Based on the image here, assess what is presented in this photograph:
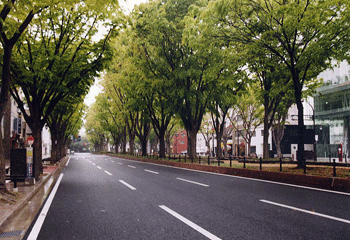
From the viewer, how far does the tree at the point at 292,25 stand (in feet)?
38.8

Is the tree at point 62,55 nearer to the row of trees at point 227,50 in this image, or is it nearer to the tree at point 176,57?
the row of trees at point 227,50

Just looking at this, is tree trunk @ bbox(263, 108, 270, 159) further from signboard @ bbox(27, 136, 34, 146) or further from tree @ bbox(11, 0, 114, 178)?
signboard @ bbox(27, 136, 34, 146)

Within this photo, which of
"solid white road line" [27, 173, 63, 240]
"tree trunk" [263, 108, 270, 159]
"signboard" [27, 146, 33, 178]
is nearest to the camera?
"solid white road line" [27, 173, 63, 240]

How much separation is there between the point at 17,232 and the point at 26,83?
37.3 feet

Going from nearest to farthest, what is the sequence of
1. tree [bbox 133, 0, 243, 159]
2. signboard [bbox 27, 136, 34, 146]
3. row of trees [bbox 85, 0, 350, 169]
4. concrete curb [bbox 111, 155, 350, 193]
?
concrete curb [bbox 111, 155, 350, 193] → row of trees [bbox 85, 0, 350, 169] → signboard [bbox 27, 136, 34, 146] → tree [bbox 133, 0, 243, 159]

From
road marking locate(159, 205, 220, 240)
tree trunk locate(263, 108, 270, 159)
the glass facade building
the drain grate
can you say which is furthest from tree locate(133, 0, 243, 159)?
the glass facade building

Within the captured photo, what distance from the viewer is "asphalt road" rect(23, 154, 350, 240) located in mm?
4965

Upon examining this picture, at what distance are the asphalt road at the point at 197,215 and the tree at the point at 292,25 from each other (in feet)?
20.1

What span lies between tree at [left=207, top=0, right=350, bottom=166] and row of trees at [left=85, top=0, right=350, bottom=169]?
4 cm

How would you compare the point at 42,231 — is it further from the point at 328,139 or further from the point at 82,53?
the point at 328,139

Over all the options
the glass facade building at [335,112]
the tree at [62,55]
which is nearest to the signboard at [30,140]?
the tree at [62,55]

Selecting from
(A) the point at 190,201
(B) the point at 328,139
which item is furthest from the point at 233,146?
(A) the point at 190,201

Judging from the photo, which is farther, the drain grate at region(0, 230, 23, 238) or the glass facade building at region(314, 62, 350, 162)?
the glass facade building at region(314, 62, 350, 162)

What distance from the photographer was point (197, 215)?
6207 mm
